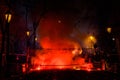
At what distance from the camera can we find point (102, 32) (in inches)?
1612

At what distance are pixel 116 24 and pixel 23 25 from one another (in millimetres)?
14227

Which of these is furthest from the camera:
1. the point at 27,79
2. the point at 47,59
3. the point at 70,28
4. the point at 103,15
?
the point at 70,28

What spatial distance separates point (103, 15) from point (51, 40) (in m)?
9.53

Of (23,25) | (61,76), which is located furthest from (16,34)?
(61,76)

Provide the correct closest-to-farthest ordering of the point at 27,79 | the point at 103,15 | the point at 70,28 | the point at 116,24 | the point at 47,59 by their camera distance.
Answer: the point at 27,79 < the point at 47,59 < the point at 116,24 < the point at 103,15 < the point at 70,28

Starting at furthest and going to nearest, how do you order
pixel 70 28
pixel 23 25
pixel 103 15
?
1. pixel 70 28
2. pixel 103 15
3. pixel 23 25

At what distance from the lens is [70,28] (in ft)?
148

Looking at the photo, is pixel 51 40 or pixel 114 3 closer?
pixel 114 3

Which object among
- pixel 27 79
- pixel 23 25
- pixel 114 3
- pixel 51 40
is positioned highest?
pixel 114 3

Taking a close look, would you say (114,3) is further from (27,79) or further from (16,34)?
(27,79)

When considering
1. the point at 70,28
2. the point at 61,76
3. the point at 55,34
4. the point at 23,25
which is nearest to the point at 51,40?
the point at 55,34

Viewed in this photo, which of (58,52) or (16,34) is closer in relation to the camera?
(58,52)

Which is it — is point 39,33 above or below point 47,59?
above

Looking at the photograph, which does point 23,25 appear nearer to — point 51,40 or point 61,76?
point 51,40
